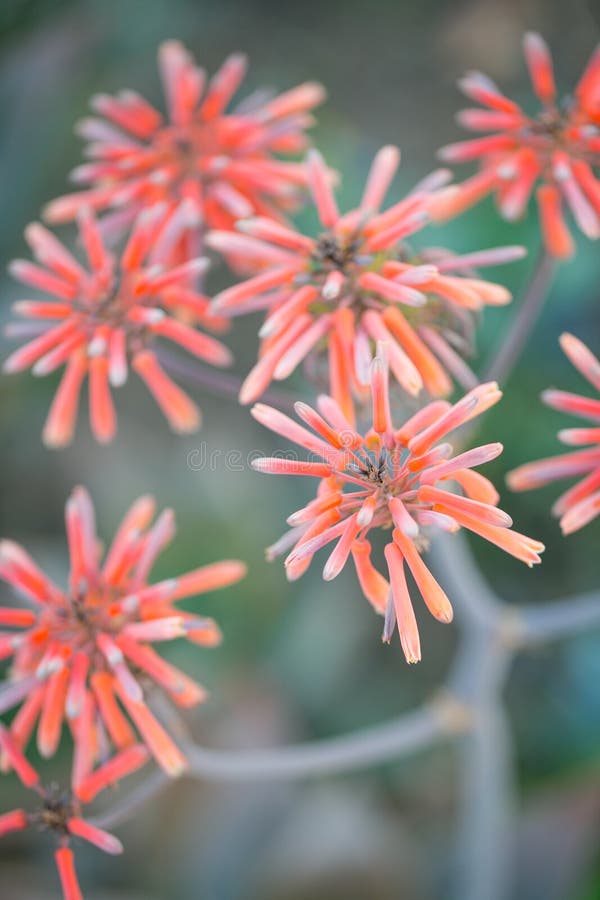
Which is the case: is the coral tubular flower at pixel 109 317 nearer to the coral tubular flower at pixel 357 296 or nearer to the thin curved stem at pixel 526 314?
the coral tubular flower at pixel 357 296

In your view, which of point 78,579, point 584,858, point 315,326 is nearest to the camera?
point 315,326

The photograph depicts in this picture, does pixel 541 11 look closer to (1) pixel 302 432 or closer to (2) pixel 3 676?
(1) pixel 302 432

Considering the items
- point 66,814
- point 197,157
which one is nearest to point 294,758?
point 66,814

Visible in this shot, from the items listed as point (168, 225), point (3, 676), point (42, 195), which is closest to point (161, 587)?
Result: point (168, 225)

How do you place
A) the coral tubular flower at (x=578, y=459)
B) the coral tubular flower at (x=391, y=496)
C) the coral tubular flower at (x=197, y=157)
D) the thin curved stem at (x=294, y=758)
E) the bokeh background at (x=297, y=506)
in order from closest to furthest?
the coral tubular flower at (x=391, y=496) < the coral tubular flower at (x=578, y=459) < the thin curved stem at (x=294, y=758) < the coral tubular flower at (x=197, y=157) < the bokeh background at (x=297, y=506)

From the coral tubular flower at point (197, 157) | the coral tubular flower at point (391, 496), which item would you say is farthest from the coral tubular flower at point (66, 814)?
the coral tubular flower at point (197, 157)

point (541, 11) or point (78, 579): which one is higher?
point (541, 11)
